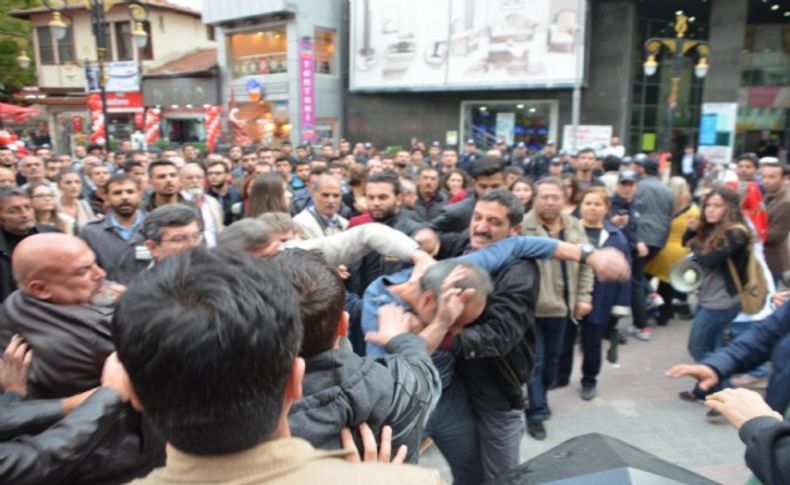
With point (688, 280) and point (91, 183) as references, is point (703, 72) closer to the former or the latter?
point (688, 280)

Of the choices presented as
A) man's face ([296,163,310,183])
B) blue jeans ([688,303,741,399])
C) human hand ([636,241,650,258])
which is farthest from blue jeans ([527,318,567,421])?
man's face ([296,163,310,183])

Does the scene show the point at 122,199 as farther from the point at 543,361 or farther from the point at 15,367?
the point at 543,361

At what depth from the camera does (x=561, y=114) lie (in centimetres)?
1856

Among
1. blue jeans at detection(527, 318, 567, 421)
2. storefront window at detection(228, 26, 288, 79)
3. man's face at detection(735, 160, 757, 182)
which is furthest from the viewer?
storefront window at detection(228, 26, 288, 79)

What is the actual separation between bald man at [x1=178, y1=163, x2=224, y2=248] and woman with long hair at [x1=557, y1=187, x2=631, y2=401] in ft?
10.5

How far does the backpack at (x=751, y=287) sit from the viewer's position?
14.5 feet

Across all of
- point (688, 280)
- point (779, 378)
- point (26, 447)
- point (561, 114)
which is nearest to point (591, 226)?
point (688, 280)

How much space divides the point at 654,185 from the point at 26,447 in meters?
6.22

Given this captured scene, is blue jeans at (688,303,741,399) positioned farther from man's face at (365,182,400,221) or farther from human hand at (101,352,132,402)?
human hand at (101,352,132,402)

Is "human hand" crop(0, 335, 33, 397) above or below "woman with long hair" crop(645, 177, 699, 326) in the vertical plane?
above

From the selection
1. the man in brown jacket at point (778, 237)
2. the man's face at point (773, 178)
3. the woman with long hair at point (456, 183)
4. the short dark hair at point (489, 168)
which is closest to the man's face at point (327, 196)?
the short dark hair at point (489, 168)

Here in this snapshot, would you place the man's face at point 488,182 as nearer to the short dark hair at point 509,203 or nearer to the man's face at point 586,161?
the short dark hair at point 509,203

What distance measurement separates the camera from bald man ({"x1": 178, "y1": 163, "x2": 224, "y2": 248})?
5195 mm

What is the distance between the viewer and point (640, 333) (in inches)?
244
